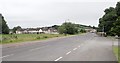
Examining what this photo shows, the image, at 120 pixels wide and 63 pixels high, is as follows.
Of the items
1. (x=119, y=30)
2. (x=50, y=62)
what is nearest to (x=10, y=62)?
(x=50, y=62)

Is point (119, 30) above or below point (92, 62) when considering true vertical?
above

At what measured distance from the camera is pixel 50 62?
14562mm

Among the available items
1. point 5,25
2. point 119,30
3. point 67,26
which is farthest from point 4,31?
point 119,30

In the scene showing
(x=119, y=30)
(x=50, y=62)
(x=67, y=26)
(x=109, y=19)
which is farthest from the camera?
(x=67, y=26)

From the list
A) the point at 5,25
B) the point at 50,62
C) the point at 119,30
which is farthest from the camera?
the point at 5,25

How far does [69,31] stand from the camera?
525 ft

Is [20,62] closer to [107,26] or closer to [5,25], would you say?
[107,26]

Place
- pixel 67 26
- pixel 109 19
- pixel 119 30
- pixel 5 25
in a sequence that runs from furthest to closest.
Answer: pixel 67 26, pixel 5 25, pixel 109 19, pixel 119 30

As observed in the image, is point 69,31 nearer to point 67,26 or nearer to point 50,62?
point 67,26

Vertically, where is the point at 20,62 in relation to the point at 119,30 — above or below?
below

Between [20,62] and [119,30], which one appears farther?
[119,30]

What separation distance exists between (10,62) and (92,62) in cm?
424

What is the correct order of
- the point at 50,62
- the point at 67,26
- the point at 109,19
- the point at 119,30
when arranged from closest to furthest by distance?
the point at 50,62
the point at 119,30
the point at 109,19
the point at 67,26

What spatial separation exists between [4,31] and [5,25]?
3049mm
